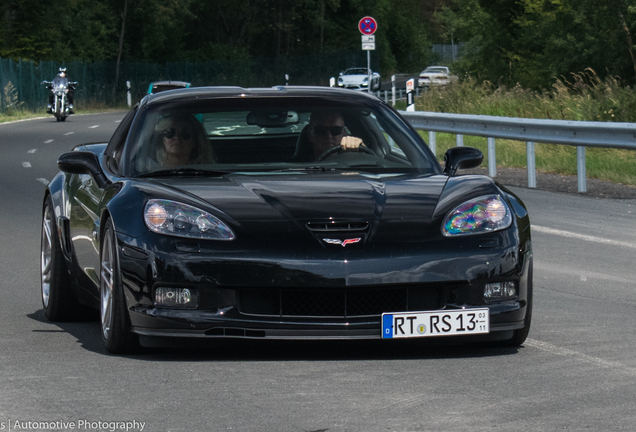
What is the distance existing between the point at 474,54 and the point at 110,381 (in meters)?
45.9

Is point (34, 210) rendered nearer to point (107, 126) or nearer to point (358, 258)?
point (358, 258)

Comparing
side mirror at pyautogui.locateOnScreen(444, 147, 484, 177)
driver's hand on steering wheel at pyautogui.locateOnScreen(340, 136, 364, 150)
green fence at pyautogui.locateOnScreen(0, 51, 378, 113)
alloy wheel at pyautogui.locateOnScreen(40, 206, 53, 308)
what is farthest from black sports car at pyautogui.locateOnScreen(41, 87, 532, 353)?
green fence at pyautogui.locateOnScreen(0, 51, 378, 113)

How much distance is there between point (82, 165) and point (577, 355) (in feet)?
8.83

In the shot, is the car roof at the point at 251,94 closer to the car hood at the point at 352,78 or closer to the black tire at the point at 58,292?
the black tire at the point at 58,292

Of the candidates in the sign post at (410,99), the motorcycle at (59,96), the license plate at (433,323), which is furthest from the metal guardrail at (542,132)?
the motorcycle at (59,96)

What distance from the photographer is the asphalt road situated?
4457 mm

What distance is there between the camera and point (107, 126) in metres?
36.4

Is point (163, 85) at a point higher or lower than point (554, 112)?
higher

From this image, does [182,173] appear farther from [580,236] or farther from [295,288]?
[580,236]

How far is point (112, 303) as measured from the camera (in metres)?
5.58

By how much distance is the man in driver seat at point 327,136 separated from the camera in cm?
678

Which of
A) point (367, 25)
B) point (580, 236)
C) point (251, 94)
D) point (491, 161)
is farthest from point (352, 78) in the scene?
point (251, 94)

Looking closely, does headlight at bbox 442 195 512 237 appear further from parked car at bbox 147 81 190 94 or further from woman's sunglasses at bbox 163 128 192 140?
parked car at bbox 147 81 190 94

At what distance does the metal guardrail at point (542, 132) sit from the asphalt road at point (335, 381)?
7318 millimetres
